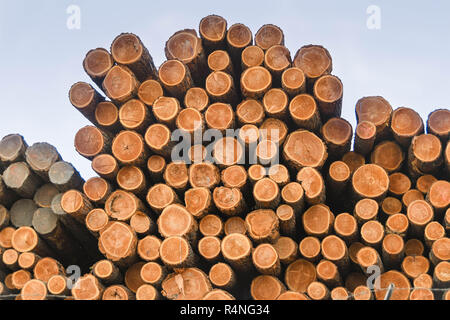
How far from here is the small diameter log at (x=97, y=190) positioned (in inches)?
167

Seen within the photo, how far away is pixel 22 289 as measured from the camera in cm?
393

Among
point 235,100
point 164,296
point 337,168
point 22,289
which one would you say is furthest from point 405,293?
point 22,289

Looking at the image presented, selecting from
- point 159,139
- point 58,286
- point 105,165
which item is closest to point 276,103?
point 159,139

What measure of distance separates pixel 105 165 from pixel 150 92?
2.69ft

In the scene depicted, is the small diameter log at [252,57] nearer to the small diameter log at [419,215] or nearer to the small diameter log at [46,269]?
the small diameter log at [419,215]

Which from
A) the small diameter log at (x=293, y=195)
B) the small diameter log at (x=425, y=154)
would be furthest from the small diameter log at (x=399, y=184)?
the small diameter log at (x=293, y=195)

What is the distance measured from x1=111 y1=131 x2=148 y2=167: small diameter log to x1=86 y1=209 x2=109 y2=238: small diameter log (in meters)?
0.50

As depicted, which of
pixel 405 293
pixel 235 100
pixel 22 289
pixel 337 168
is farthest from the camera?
pixel 235 100

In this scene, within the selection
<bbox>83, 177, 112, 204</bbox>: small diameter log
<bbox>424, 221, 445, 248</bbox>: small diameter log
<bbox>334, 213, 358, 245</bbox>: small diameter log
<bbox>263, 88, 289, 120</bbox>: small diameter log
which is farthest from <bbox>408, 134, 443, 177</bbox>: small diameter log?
<bbox>83, 177, 112, 204</bbox>: small diameter log

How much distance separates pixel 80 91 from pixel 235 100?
1496 millimetres

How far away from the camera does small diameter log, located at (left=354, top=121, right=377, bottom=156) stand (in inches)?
165

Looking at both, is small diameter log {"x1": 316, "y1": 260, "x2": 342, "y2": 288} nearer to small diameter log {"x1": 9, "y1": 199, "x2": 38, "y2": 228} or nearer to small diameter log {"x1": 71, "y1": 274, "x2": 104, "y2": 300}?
small diameter log {"x1": 71, "y1": 274, "x2": 104, "y2": 300}

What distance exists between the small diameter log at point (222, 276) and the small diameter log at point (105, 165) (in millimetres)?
1286
